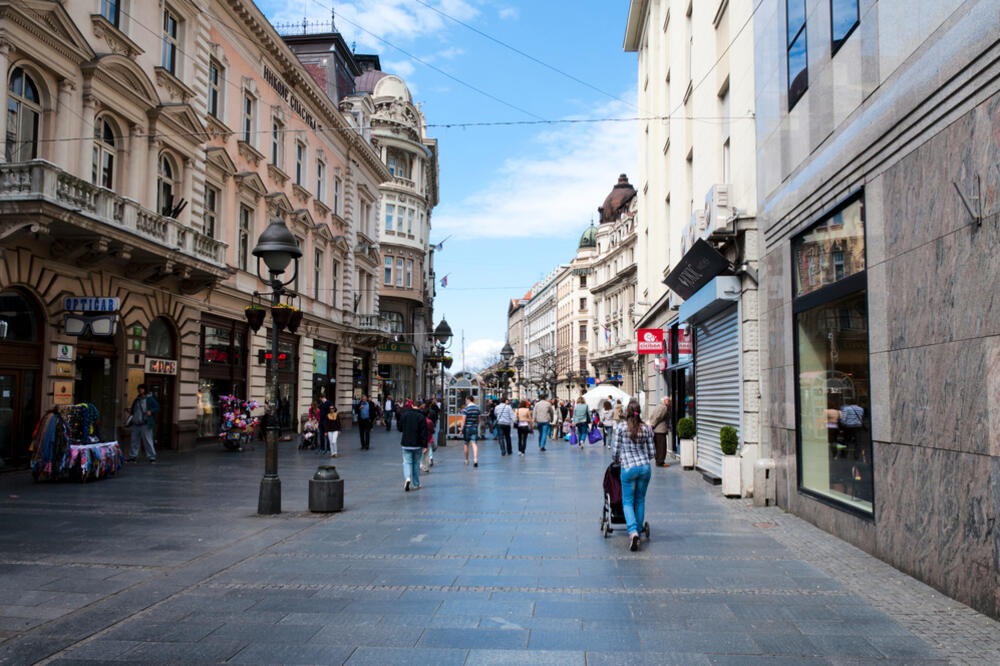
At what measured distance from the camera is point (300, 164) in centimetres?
3139

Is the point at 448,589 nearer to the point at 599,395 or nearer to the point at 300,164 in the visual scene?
the point at 599,395

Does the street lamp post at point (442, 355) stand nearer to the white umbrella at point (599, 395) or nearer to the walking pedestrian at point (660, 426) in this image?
the white umbrella at point (599, 395)

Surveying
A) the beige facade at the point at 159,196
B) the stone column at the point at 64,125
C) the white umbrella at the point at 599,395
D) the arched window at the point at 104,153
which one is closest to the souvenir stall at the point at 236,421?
the beige facade at the point at 159,196

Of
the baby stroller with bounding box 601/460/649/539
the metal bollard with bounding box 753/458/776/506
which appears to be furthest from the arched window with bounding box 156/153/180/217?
the metal bollard with bounding box 753/458/776/506

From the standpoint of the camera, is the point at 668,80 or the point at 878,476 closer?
the point at 878,476

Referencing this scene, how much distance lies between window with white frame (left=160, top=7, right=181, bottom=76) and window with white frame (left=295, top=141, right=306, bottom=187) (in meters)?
9.45

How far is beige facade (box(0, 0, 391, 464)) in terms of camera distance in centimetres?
1522

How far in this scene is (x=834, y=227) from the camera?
29.7ft

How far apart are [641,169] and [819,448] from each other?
860 inches

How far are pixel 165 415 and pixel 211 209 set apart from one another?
22.1 ft

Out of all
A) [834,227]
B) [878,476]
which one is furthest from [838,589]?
[834,227]

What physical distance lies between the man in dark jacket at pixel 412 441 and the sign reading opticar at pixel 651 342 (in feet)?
33.6

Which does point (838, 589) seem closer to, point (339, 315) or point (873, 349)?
point (873, 349)

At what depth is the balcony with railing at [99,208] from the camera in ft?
46.2
